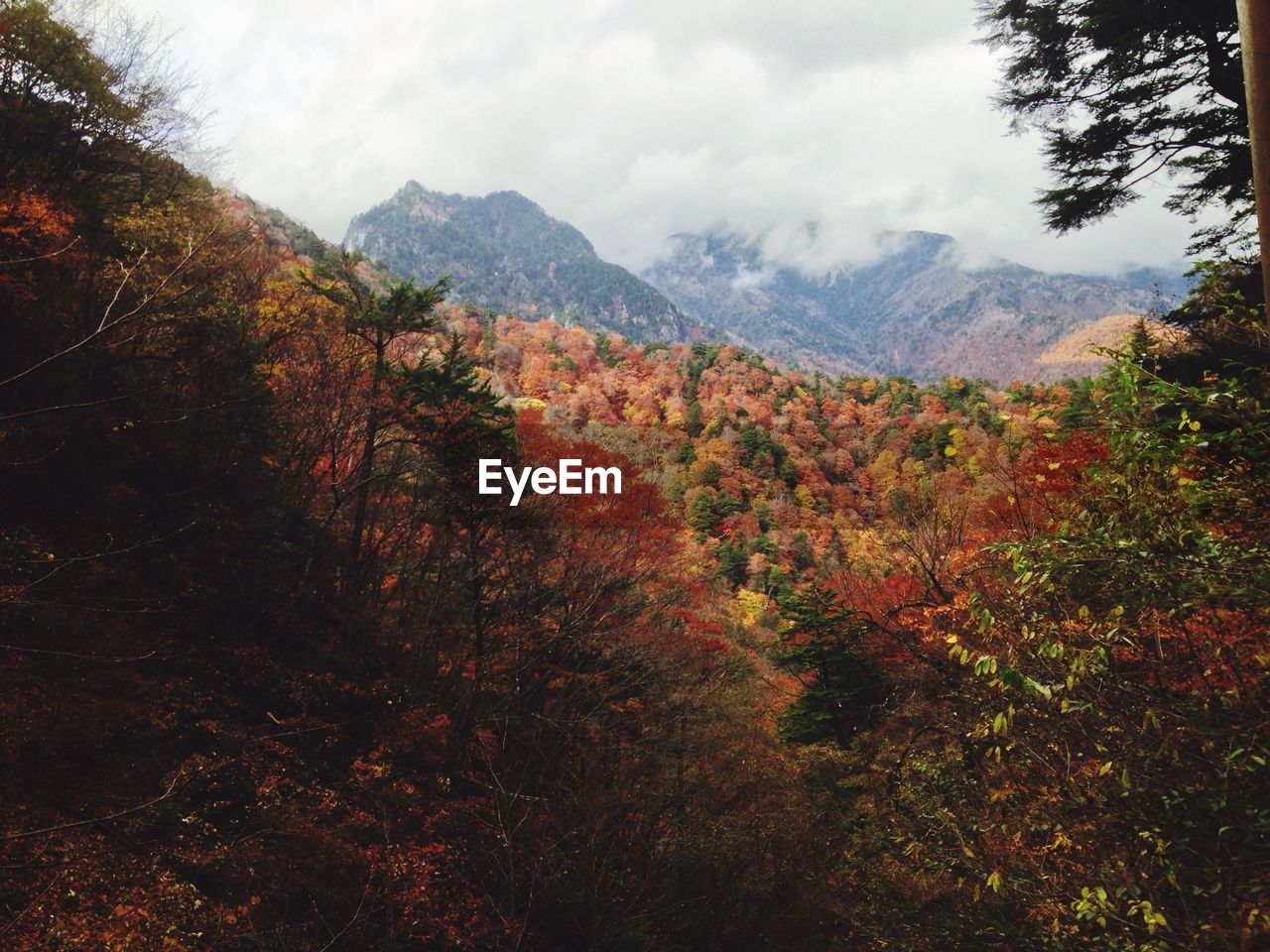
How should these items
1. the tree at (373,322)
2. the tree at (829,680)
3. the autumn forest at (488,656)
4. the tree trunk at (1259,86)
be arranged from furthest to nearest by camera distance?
the tree at (829,680) → the tree at (373,322) → the autumn forest at (488,656) → the tree trunk at (1259,86)

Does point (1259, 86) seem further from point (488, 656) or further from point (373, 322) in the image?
point (373, 322)

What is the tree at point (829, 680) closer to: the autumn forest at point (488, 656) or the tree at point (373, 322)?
the autumn forest at point (488, 656)

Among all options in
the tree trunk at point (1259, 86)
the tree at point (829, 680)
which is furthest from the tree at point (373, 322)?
the tree trunk at point (1259, 86)

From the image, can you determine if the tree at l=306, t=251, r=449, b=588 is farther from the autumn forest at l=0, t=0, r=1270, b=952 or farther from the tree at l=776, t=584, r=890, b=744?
the tree at l=776, t=584, r=890, b=744

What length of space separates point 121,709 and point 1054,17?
19.1m

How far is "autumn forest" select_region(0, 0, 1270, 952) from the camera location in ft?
12.9

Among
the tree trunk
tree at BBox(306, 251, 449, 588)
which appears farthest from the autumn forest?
the tree trunk

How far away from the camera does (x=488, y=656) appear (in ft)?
51.4

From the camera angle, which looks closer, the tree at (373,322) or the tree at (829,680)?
the tree at (373,322)

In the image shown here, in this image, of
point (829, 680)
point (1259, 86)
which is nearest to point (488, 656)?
point (829, 680)

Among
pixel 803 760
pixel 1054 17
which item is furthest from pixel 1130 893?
pixel 803 760

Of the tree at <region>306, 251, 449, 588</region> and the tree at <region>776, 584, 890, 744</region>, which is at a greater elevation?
the tree at <region>306, 251, 449, 588</region>

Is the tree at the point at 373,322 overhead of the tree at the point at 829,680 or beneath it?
overhead

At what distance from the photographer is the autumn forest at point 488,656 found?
3924 millimetres
